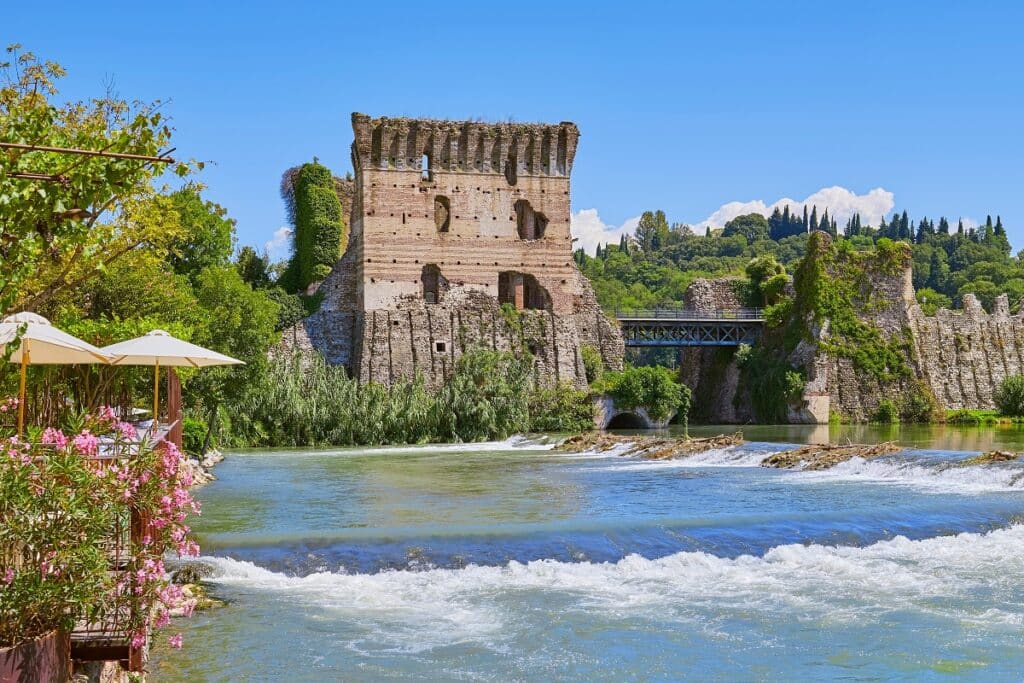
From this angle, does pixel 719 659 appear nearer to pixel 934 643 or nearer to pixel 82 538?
pixel 934 643

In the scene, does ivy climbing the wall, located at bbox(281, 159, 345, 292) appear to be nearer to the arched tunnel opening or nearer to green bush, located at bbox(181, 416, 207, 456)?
the arched tunnel opening

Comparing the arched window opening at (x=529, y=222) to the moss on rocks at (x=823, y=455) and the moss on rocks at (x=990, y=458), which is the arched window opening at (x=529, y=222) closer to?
the moss on rocks at (x=823, y=455)

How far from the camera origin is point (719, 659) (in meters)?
9.11

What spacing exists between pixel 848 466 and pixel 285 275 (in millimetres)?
29627

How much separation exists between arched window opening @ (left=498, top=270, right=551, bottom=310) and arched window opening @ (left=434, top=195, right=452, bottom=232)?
2863mm

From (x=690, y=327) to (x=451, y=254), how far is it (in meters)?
12.1

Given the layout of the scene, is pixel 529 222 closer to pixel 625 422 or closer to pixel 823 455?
pixel 625 422

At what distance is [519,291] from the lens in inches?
1714

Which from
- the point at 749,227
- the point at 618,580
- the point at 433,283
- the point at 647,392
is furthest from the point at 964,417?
the point at 749,227

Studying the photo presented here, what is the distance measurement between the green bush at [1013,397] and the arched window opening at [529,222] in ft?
62.3

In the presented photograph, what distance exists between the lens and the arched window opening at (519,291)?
43.5 m

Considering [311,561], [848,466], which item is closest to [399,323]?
[848,466]

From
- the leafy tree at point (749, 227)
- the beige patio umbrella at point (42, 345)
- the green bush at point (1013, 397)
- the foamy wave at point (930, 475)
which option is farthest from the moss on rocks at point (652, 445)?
the leafy tree at point (749, 227)

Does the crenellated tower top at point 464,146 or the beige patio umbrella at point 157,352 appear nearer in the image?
the beige patio umbrella at point 157,352
